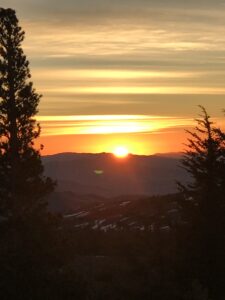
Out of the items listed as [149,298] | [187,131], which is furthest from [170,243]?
[187,131]

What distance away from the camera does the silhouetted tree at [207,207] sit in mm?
21625

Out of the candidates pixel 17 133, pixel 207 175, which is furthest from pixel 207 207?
pixel 17 133

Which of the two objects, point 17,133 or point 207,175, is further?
point 17,133

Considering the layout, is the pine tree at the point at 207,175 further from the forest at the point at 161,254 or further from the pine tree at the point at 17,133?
the pine tree at the point at 17,133

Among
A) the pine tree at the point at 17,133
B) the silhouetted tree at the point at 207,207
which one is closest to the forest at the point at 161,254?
the silhouetted tree at the point at 207,207

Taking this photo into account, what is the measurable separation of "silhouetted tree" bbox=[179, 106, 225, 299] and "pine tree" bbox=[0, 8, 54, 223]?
20.9m

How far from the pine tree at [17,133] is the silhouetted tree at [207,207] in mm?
20932

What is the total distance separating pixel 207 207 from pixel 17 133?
2414 centimetres

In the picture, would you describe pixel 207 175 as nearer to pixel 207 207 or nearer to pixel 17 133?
pixel 207 207

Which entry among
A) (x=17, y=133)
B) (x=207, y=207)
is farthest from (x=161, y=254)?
(x=17, y=133)

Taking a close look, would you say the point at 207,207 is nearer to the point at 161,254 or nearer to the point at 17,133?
the point at 161,254

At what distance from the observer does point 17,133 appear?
4350 centimetres

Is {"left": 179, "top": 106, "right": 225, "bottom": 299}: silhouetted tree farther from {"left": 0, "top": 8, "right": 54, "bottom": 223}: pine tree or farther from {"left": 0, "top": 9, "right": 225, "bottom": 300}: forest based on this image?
{"left": 0, "top": 8, "right": 54, "bottom": 223}: pine tree

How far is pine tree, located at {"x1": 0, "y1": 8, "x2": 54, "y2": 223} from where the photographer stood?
140 feet
